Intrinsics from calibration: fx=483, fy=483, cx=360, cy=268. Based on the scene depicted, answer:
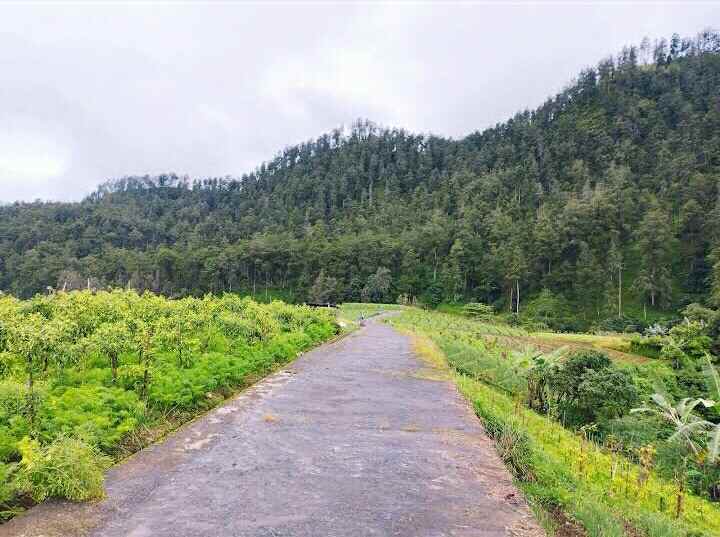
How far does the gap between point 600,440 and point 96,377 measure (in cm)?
1248

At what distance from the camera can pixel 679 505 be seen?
21.5ft

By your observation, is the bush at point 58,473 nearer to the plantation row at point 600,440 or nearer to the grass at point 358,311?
the plantation row at point 600,440

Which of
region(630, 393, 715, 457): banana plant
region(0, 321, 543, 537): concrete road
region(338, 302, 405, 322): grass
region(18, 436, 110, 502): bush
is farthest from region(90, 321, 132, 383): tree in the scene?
region(338, 302, 405, 322): grass

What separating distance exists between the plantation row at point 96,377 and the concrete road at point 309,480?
1.10 ft

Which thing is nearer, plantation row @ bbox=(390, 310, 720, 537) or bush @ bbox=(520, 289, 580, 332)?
plantation row @ bbox=(390, 310, 720, 537)

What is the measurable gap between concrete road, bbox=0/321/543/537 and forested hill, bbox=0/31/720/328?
60230 millimetres

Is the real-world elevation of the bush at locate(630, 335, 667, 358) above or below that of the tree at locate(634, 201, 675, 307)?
below

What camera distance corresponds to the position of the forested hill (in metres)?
68.8

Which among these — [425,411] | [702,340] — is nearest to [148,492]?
[425,411]

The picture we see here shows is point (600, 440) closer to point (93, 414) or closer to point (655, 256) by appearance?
point (93, 414)

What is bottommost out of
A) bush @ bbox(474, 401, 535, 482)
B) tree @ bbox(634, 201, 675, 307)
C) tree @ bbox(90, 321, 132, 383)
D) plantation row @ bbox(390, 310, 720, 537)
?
plantation row @ bbox(390, 310, 720, 537)

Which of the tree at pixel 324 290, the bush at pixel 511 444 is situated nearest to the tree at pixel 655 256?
the tree at pixel 324 290

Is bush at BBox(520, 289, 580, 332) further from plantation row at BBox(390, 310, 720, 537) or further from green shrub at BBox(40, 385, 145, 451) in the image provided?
green shrub at BBox(40, 385, 145, 451)

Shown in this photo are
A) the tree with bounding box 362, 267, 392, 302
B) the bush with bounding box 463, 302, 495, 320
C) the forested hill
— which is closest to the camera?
the bush with bounding box 463, 302, 495, 320
